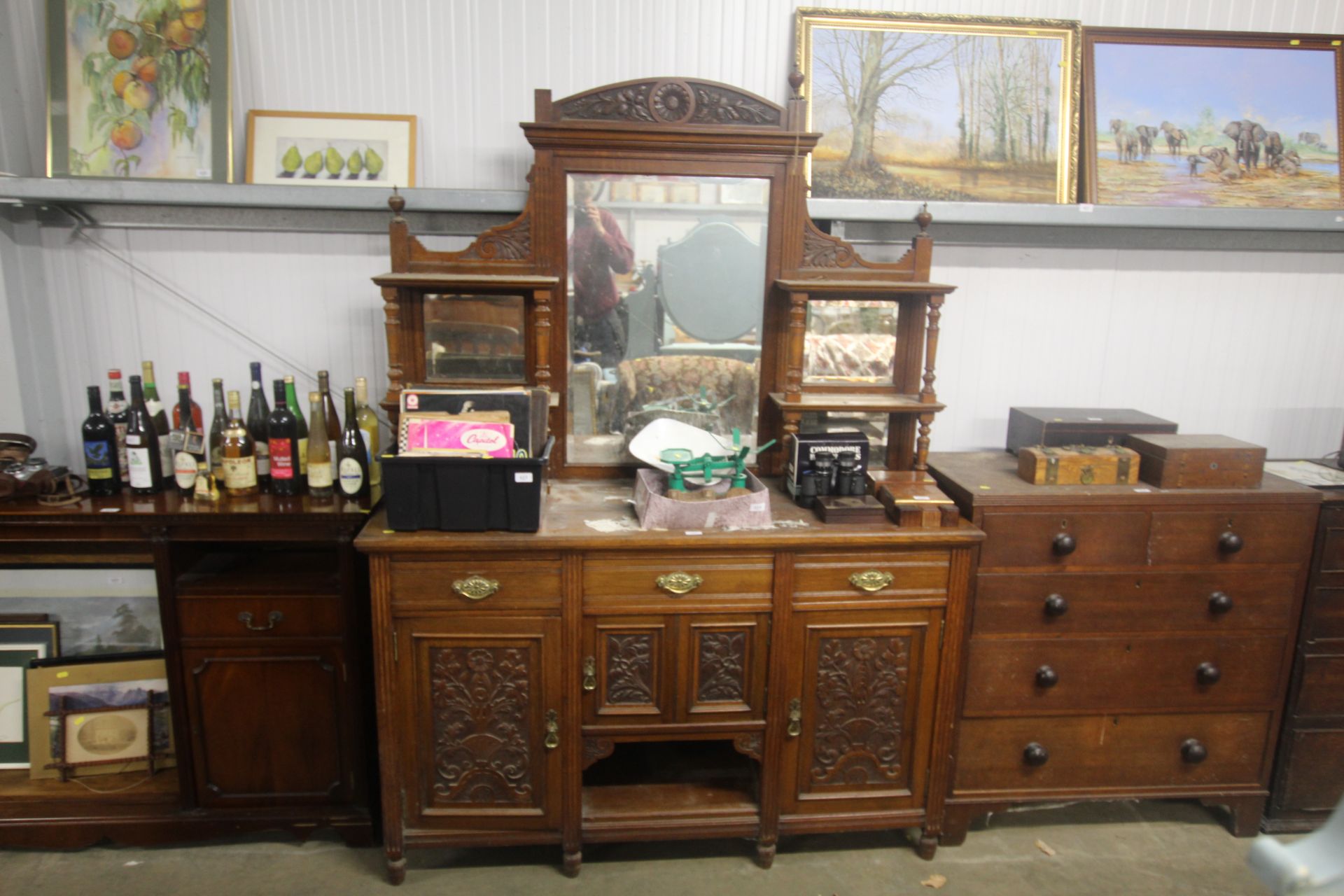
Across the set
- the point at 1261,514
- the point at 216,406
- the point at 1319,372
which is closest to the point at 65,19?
the point at 216,406

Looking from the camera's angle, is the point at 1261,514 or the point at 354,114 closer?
the point at 1261,514

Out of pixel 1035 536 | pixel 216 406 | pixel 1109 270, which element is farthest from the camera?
pixel 1109 270

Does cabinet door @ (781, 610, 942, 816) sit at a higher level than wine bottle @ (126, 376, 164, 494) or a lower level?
lower

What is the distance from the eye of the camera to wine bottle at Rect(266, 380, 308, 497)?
2.34 m

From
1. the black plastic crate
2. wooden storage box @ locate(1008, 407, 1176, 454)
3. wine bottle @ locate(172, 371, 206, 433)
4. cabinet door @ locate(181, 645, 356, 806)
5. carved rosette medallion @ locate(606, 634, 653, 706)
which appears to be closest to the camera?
the black plastic crate

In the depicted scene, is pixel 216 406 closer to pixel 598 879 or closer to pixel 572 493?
pixel 572 493

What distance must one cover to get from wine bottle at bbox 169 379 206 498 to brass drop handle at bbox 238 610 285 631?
14.9 inches

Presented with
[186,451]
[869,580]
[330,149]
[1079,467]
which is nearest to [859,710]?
[869,580]

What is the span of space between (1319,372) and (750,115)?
7.16 feet

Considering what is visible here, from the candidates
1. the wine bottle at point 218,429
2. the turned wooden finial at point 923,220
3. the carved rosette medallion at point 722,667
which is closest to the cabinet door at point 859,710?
the carved rosette medallion at point 722,667

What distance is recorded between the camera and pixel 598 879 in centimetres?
229

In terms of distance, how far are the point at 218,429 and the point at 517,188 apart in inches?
44.2

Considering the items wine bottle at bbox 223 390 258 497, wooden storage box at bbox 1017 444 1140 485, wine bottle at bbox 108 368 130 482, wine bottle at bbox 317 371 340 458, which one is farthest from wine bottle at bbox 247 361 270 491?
wooden storage box at bbox 1017 444 1140 485

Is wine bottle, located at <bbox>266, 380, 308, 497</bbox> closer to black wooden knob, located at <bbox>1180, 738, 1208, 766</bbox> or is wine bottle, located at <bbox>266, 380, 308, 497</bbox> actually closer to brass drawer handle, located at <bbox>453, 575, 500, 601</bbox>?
brass drawer handle, located at <bbox>453, 575, 500, 601</bbox>
